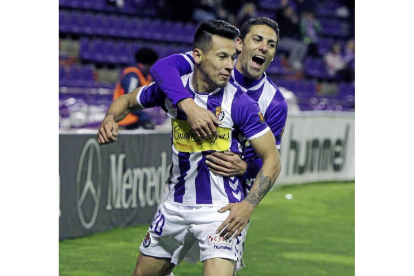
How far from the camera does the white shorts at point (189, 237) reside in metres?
4.07

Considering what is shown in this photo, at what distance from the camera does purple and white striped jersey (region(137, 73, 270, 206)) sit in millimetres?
4090

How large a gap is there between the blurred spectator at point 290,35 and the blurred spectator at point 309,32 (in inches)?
9.2

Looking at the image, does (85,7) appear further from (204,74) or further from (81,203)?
(204,74)

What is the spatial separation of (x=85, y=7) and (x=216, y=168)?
13771 mm

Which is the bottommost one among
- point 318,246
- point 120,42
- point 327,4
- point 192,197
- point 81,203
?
point 318,246

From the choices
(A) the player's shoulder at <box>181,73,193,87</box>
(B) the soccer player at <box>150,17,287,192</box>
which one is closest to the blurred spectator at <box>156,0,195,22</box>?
(B) the soccer player at <box>150,17,287,192</box>

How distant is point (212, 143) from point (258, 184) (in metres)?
0.38

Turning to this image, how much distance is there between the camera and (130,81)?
9.74 m

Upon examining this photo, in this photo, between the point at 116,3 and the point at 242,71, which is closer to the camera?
the point at 242,71

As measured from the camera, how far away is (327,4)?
2511 cm

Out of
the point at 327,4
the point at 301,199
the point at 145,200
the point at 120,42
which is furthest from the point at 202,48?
the point at 327,4

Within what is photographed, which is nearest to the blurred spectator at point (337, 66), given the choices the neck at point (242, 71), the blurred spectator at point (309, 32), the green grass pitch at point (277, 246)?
the blurred spectator at point (309, 32)

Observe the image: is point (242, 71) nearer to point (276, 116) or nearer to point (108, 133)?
point (276, 116)


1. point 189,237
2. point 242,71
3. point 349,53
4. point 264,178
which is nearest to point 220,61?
point 264,178
